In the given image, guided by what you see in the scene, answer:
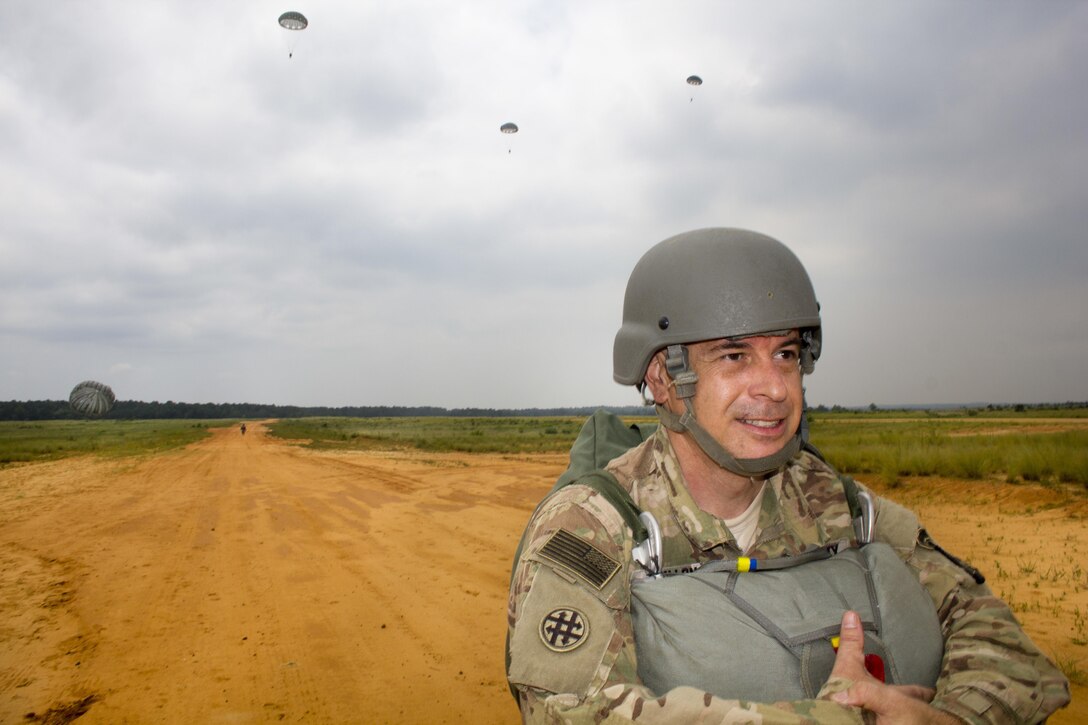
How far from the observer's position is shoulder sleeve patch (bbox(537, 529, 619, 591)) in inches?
70.9

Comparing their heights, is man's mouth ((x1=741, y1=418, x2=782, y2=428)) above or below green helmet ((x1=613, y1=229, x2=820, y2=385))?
below

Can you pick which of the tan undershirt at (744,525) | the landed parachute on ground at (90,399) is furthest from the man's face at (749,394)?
the landed parachute on ground at (90,399)

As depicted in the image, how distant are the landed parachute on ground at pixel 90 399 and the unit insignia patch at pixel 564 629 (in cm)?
7728

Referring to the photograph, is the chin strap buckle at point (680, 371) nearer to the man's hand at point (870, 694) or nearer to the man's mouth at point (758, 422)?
the man's mouth at point (758, 422)

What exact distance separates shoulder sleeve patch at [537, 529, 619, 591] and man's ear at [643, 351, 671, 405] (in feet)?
2.79

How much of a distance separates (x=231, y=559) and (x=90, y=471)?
49.4 feet

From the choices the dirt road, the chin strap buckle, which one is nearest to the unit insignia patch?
the chin strap buckle

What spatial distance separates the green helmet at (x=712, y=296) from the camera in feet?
7.79

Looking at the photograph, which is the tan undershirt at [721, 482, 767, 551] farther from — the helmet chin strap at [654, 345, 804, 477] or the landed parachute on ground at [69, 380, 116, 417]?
the landed parachute on ground at [69, 380, 116, 417]

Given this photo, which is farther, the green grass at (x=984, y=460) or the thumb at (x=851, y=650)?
the green grass at (x=984, y=460)

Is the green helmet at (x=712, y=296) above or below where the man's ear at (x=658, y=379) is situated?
above

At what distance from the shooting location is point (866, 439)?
21375mm

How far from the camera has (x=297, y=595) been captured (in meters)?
6.82

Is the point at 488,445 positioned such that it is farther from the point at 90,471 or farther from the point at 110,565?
the point at 110,565
